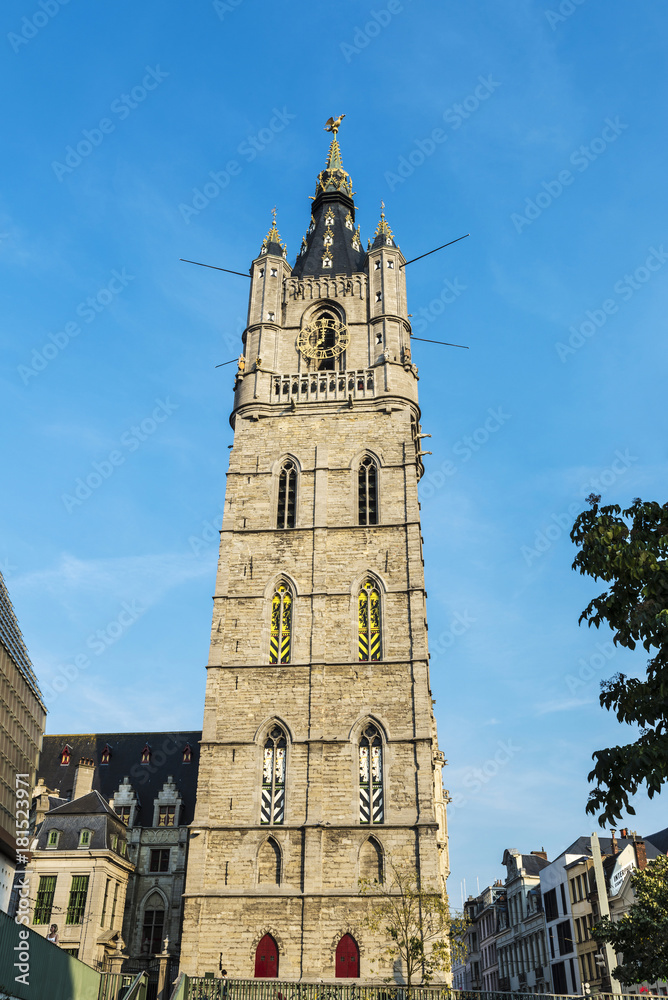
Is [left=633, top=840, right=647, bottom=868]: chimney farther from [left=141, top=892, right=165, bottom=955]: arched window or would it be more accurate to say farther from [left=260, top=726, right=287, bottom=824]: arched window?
[left=141, top=892, right=165, bottom=955]: arched window

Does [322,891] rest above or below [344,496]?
below

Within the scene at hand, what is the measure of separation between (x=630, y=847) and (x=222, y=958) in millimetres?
24623

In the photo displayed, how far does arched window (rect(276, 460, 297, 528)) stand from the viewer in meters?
35.0

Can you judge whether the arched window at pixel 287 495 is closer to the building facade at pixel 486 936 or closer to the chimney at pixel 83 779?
the chimney at pixel 83 779

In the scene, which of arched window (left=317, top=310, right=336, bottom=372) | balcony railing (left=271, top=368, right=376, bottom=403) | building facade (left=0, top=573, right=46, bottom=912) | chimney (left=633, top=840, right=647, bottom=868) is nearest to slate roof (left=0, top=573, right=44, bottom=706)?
building facade (left=0, top=573, right=46, bottom=912)

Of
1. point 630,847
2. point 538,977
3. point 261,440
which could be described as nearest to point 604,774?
point 261,440

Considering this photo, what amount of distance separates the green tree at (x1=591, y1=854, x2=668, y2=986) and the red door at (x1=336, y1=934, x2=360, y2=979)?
7036mm

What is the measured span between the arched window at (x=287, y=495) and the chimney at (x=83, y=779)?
13522mm

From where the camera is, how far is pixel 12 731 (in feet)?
86.1

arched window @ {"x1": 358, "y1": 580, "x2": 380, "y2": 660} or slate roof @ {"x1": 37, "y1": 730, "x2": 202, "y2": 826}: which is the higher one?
arched window @ {"x1": 358, "y1": 580, "x2": 380, "y2": 660}

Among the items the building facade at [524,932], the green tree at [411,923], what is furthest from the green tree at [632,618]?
the building facade at [524,932]

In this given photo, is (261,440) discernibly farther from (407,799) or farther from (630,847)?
(630,847)

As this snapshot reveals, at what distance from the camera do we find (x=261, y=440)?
121ft

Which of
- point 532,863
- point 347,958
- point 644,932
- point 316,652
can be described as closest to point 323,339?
point 316,652
